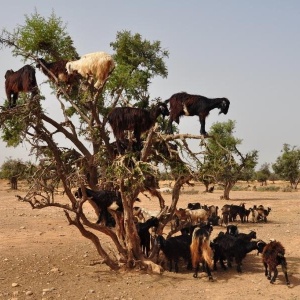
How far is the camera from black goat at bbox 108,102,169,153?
801cm

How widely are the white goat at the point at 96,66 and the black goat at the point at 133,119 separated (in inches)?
26.3

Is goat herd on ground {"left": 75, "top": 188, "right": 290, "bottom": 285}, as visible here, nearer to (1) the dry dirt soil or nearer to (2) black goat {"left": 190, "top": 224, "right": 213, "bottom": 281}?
(2) black goat {"left": 190, "top": 224, "right": 213, "bottom": 281}

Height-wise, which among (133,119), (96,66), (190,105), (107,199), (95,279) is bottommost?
(95,279)

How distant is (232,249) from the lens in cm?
902

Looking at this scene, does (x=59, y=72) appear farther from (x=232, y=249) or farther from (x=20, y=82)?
(x=232, y=249)

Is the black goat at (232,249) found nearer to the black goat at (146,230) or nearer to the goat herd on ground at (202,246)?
the goat herd on ground at (202,246)

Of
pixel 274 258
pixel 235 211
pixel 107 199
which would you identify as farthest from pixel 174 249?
pixel 235 211

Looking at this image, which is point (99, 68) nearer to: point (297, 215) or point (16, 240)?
point (16, 240)

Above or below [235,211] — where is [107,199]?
above

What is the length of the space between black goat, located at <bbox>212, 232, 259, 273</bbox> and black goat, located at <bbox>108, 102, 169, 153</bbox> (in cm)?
307

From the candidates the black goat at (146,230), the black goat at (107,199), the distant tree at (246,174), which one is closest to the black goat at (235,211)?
the black goat at (146,230)

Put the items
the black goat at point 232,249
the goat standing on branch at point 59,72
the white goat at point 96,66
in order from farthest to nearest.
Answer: the black goat at point 232,249
the goat standing on branch at point 59,72
the white goat at point 96,66

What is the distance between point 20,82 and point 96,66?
1732 millimetres

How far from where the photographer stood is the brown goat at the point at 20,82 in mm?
8281
